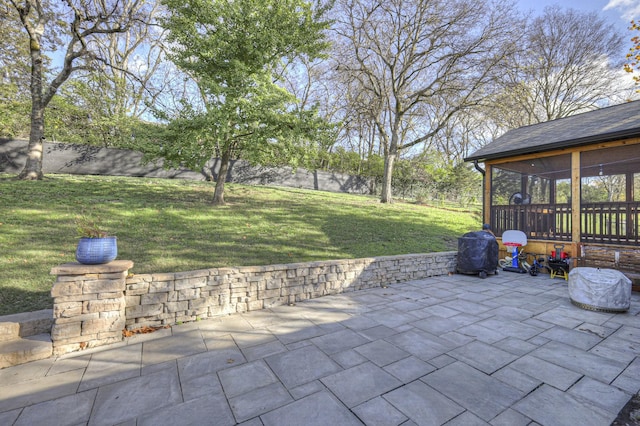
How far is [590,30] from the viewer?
13.5 metres

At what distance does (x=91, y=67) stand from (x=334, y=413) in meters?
12.3

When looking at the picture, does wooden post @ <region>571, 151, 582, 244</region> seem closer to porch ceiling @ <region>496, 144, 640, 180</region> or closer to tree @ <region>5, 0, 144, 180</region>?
porch ceiling @ <region>496, 144, 640, 180</region>

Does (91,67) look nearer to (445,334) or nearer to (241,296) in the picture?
(241,296)

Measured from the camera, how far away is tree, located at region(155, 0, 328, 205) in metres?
6.89

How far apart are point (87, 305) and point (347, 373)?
2.54 m

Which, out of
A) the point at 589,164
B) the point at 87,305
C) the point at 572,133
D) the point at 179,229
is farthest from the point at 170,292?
the point at 589,164

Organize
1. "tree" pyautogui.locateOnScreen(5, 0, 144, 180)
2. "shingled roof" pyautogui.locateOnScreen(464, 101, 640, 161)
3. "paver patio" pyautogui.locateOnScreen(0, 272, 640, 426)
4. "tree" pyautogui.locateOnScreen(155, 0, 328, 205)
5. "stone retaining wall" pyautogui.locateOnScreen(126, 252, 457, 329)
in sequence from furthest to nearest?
1. "tree" pyautogui.locateOnScreen(5, 0, 144, 180)
2. "tree" pyautogui.locateOnScreen(155, 0, 328, 205)
3. "shingled roof" pyautogui.locateOnScreen(464, 101, 640, 161)
4. "stone retaining wall" pyautogui.locateOnScreen(126, 252, 457, 329)
5. "paver patio" pyautogui.locateOnScreen(0, 272, 640, 426)

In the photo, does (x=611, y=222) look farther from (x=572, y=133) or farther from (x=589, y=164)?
(x=572, y=133)

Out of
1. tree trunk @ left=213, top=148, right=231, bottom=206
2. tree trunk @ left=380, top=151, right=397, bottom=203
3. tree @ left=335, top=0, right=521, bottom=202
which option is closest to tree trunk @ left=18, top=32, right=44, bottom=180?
tree trunk @ left=213, top=148, right=231, bottom=206

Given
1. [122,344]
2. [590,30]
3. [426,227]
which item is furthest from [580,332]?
[590,30]

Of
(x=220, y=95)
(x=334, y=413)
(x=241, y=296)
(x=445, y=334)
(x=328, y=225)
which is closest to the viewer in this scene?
(x=334, y=413)

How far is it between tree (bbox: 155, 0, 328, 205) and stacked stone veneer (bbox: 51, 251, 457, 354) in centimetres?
439

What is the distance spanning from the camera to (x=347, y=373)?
227cm

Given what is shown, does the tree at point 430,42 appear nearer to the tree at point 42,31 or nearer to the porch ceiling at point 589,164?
the porch ceiling at point 589,164
